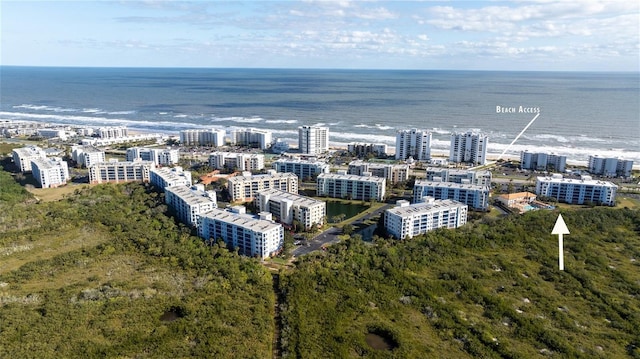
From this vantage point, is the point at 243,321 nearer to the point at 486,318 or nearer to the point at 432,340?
the point at 432,340

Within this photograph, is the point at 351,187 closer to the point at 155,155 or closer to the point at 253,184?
the point at 253,184

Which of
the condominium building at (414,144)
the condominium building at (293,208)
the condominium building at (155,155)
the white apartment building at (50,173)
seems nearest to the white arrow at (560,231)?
the condominium building at (293,208)

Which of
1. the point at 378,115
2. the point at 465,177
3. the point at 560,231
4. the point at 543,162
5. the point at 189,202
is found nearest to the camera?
the point at 560,231

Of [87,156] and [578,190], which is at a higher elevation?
[87,156]

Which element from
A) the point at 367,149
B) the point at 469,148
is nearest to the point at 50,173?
the point at 367,149

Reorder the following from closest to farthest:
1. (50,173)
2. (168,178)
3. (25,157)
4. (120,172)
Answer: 1. (168,178)
2. (50,173)
3. (120,172)
4. (25,157)

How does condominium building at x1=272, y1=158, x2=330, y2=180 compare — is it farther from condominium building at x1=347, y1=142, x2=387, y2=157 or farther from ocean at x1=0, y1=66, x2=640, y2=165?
ocean at x1=0, y1=66, x2=640, y2=165

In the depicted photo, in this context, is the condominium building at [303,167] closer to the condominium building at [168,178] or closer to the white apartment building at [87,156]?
the condominium building at [168,178]

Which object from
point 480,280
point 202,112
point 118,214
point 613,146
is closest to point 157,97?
point 202,112

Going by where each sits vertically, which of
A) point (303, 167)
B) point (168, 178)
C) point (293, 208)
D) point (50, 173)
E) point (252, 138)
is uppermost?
point (252, 138)
